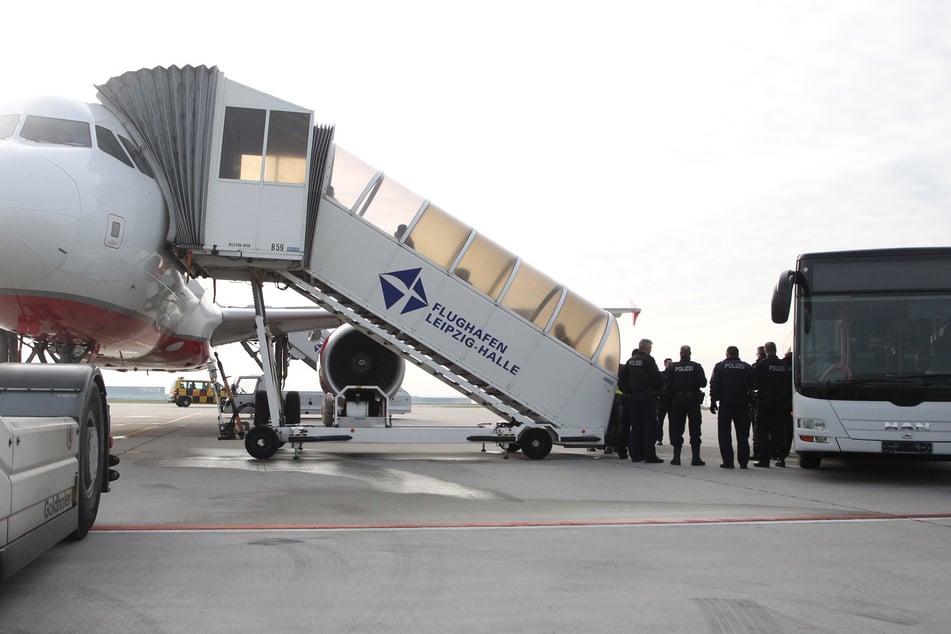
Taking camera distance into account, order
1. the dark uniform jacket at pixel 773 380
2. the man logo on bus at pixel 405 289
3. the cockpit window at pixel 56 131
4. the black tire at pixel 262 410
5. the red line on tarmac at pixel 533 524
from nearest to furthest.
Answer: the red line on tarmac at pixel 533 524 → the cockpit window at pixel 56 131 → the man logo on bus at pixel 405 289 → the dark uniform jacket at pixel 773 380 → the black tire at pixel 262 410

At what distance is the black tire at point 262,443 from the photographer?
A: 11.4m

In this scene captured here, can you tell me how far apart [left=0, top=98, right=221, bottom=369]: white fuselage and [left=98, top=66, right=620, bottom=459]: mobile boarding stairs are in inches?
25.2

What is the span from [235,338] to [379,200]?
9777mm

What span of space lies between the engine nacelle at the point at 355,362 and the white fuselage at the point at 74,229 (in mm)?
4734

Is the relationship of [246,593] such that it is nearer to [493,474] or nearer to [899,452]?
[493,474]

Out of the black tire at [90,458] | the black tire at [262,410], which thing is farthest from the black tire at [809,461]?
the black tire at [90,458]

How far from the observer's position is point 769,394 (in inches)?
473

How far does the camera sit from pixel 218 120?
35.9 ft

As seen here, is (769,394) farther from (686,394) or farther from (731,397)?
(686,394)

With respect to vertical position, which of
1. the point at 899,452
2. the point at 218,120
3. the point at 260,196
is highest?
the point at 218,120

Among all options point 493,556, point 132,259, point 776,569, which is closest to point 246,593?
point 493,556

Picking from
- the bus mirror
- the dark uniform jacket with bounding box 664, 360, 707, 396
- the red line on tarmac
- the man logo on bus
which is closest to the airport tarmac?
the red line on tarmac

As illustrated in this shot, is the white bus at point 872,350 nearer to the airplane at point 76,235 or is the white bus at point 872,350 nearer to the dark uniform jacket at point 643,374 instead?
the dark uniform jacket at point 643,374

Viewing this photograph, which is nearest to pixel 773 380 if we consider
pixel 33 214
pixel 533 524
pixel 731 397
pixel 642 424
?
pixel 731 397
